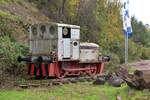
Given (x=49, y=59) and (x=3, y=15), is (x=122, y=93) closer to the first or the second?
(x=49, y=59)

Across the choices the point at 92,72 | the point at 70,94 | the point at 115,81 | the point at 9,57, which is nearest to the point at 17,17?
the point at 92,72

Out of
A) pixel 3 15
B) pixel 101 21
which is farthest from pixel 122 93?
pixel 101 21

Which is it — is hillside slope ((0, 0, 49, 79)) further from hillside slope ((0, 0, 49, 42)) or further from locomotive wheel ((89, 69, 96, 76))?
locomotive wheel ((89, 69, 96, 76))

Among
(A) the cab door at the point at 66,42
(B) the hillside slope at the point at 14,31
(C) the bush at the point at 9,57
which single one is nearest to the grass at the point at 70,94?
(B) the hillside slope at the point at 14,31

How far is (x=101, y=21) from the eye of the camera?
46.0 metres

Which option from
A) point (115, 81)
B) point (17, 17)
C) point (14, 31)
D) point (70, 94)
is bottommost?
point (70, 94)

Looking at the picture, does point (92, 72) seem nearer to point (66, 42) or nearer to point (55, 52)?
point (66, 42)

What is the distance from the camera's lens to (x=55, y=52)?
79.9 ft

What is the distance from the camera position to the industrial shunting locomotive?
79.2 feet

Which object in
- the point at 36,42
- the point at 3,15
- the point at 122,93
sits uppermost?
the point at 3,15

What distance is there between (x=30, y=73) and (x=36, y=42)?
2.10 meters

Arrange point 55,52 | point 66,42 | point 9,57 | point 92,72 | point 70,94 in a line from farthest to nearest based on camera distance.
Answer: point 92,72 < point 66,42 < point 55,52 < point 9,57 < point 70,94

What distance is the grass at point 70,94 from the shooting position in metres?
16.0

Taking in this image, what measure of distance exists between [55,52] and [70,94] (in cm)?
715
